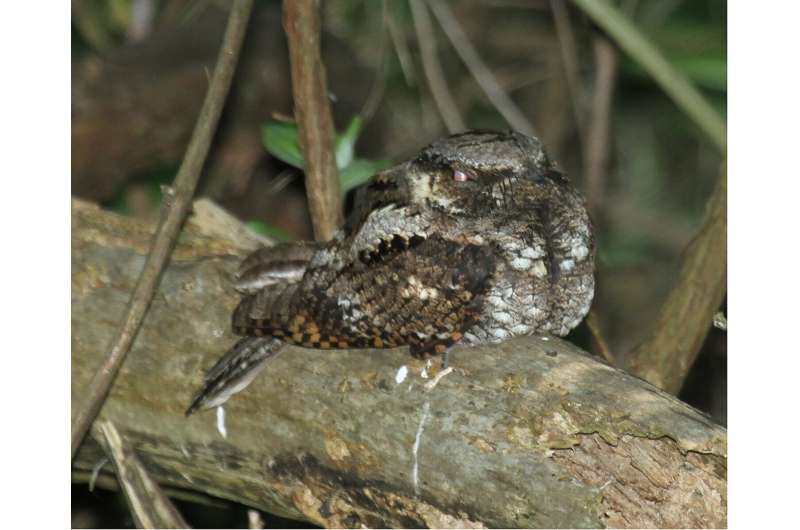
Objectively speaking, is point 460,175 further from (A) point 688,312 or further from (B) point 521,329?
(A) point 688,312

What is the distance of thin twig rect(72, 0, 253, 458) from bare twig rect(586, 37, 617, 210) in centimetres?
273

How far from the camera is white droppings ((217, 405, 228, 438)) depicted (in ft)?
10.7

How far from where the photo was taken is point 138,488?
3.32 m

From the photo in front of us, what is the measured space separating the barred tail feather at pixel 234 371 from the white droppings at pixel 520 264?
31.9 inches

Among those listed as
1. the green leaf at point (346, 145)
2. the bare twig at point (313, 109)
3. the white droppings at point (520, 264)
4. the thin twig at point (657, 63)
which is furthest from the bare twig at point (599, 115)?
the white droppings at point (520, 264)

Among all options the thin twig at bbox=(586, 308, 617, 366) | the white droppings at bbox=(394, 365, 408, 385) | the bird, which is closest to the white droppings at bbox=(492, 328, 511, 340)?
the bird

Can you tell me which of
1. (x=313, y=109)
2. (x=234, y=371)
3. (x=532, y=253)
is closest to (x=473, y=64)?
(x=313, y=109)

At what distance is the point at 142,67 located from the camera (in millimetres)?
5938

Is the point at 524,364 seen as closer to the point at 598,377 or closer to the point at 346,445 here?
the point at 598,377

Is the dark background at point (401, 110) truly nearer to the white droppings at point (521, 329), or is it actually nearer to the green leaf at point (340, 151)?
the green leaf at point (340, 151)

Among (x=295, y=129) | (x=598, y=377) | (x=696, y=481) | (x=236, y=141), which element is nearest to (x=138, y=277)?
(x=295, y=129)

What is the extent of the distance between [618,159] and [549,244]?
4.66m

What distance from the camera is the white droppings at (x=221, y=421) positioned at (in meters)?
3.26

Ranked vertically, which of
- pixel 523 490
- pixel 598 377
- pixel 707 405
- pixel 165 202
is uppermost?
pixel 165 202
